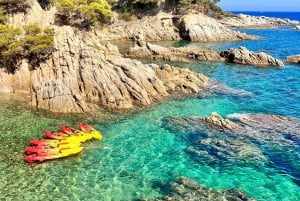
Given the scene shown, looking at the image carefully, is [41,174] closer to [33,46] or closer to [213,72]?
[33,46]

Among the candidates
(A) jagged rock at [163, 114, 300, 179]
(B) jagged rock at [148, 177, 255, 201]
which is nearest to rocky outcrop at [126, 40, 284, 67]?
(A) jagged rock at [163, 114, 300, 179]

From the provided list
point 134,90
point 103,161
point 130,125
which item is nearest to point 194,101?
point 134,90

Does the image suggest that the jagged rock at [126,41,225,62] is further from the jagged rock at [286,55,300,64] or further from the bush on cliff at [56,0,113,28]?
the jagged rock at [286,55,300,64]

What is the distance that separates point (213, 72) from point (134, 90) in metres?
22.5

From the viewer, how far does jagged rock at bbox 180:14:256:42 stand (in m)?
96.1

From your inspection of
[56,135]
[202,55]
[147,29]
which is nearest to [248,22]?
[147,29]

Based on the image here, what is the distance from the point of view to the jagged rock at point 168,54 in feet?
224

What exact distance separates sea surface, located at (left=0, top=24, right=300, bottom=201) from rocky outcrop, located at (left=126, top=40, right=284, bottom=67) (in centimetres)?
2550

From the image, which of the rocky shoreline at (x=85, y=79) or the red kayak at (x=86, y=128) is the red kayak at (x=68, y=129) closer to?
the red kayak at (x=86, y=128)

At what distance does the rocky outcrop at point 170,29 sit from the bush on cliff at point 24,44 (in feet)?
165

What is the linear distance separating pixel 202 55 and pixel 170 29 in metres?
31.1

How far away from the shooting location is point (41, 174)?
25.3 meters

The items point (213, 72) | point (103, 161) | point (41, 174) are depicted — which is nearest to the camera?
point (41, 174)

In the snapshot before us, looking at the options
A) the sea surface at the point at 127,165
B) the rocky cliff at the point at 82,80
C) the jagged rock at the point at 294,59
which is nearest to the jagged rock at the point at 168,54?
the jagged rock at the point at 294,59
